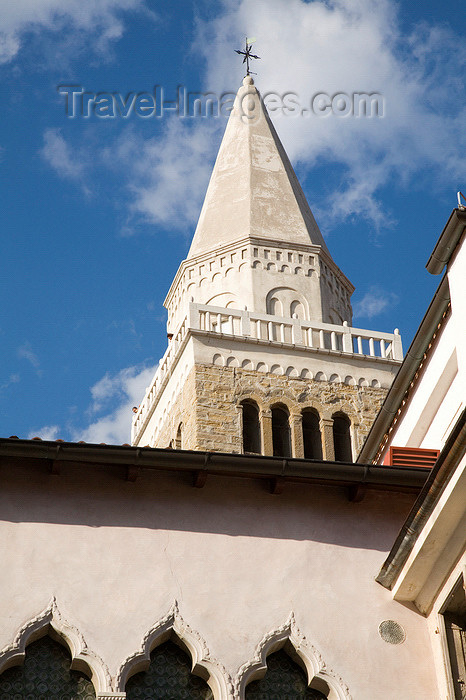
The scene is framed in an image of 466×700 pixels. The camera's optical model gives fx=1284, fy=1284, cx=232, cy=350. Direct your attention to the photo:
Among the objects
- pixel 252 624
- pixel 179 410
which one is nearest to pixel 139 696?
pixel 252 624

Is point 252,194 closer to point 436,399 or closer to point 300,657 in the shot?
point 436,399

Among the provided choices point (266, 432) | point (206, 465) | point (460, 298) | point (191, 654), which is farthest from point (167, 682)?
point (266, 432)

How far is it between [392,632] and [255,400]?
46.6 ft

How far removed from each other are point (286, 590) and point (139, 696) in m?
1.73

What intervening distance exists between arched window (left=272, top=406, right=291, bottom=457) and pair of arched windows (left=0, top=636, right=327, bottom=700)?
13966mm

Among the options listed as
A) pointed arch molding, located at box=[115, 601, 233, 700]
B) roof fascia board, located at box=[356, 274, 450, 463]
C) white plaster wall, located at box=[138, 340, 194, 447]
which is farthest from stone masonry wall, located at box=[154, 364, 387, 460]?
pointed arch molding, located at box=[115, 601, 233, 700]

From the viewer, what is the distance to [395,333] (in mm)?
28641

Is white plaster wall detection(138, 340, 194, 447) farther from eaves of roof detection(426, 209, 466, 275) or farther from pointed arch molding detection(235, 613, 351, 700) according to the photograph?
pointed arch molding detection(235, 613, 351, 700)

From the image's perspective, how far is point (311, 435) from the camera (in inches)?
1041

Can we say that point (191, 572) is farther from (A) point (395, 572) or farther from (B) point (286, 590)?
(A) point (395, 572)

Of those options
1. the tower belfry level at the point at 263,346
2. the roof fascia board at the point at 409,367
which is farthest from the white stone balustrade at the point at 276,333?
the roof fascia board at the point at 409,367

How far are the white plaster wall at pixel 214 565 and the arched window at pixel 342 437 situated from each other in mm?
13411

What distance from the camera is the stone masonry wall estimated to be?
2534 centimetres

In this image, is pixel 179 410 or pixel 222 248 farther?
pixel 222 248
